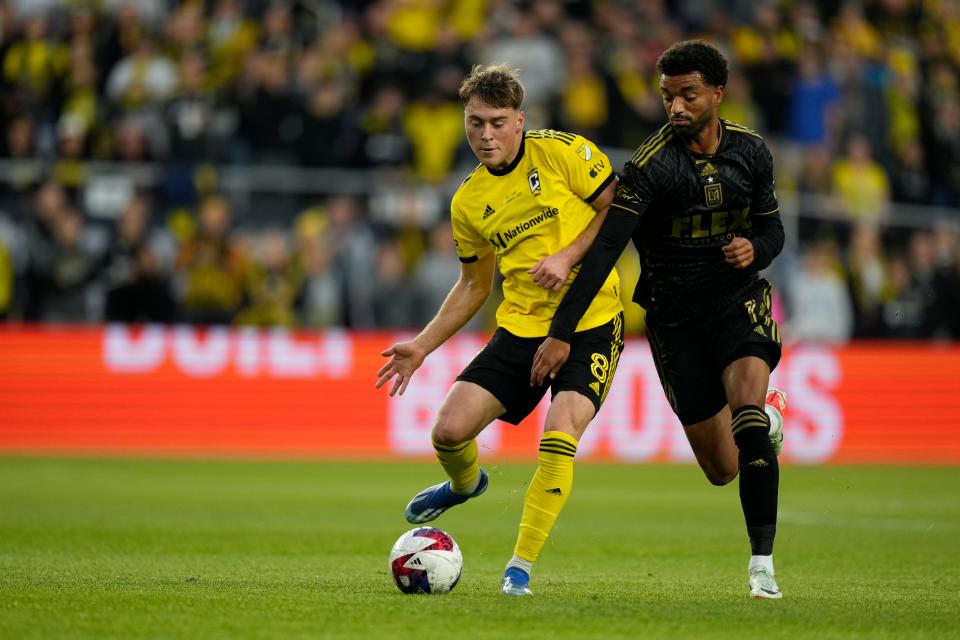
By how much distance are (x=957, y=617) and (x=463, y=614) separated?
6.93ft

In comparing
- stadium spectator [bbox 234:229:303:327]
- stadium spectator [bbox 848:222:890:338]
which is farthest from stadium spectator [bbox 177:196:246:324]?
stadium spectator [bbox 848:222:890:338]

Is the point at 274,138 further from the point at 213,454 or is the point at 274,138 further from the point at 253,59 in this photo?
the point at 213,454

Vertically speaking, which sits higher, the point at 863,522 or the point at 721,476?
the point at 721,476

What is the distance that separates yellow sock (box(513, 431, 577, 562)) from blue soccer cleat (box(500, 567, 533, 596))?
7cm

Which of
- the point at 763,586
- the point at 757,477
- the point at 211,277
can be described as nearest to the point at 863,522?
the point at 757,477

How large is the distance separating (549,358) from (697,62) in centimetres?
160

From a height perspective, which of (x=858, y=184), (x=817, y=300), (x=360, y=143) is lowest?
(x=817, y=300)

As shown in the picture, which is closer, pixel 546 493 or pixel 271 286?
pixel 546 493

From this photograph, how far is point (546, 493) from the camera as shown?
282 inches

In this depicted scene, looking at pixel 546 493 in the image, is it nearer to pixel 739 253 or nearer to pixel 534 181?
pixel 739 253

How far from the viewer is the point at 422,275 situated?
1825 centimetres

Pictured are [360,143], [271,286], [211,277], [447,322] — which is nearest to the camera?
[447,322]

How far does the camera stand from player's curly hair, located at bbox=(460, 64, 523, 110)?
7.41 metres

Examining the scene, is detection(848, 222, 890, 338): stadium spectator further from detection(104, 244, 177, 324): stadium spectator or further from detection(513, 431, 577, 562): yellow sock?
detection(513, 431, 577, 562): yellow sock
